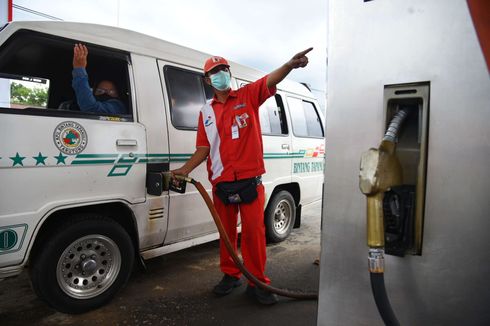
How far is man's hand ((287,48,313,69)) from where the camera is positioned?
2.34 meters

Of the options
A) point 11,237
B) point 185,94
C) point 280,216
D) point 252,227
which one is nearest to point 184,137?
point 185,94

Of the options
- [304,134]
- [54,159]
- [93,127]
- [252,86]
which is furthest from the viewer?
[304,134]

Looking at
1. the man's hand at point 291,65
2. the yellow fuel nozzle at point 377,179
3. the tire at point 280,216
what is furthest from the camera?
the tire at point 280,216

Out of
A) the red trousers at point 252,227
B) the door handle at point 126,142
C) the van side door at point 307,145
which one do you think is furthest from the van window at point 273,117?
the door handle at point 126,142

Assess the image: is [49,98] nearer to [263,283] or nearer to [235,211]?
[235,211]

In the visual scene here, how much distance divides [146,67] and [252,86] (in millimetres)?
975

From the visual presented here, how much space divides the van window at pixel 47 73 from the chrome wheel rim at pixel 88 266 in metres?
1.00

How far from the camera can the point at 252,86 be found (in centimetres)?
283

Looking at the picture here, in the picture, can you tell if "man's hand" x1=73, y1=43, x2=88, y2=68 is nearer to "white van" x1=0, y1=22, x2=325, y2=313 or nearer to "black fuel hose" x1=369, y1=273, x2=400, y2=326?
"white van" x1=0, y1=22, x2=325, y2=313

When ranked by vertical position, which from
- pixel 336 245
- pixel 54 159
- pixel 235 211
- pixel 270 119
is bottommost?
pixel 235 211

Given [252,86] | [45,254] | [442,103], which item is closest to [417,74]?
[442,103]

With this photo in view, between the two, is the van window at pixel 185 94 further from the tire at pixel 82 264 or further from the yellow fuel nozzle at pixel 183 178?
the tire at pixel 82 264

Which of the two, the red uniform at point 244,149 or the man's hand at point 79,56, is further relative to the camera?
the red uniform at point 244,149

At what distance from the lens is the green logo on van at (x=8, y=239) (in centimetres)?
224
